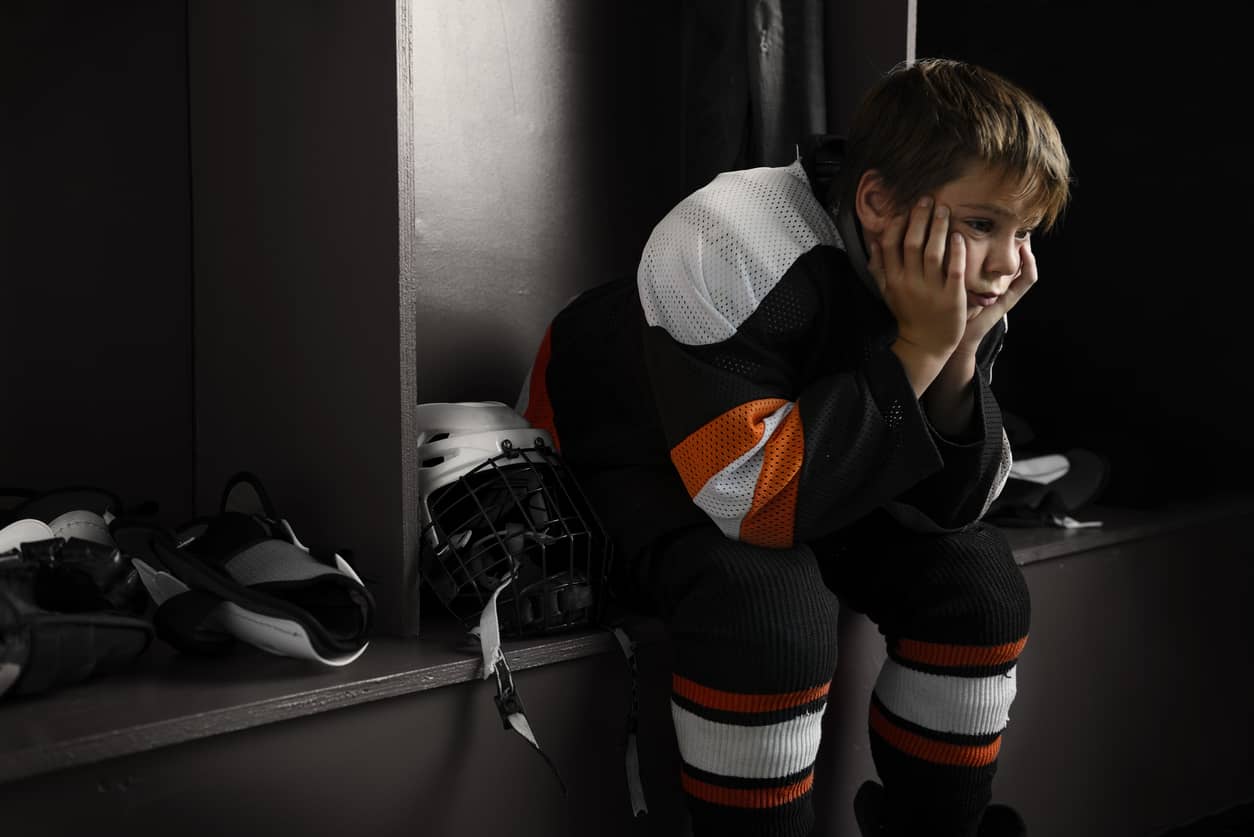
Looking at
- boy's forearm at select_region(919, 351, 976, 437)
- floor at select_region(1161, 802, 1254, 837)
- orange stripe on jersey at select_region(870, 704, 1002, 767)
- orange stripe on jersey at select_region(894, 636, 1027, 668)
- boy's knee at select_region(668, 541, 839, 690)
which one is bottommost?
floor at select_region(1161, 802, 1254, 837)

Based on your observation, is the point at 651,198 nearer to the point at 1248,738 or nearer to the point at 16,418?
the point at 16,418

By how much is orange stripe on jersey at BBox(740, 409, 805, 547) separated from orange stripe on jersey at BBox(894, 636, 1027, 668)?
20 centimetres

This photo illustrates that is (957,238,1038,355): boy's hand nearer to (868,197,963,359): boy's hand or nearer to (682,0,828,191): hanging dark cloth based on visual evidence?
(868,197,963,359): boy's hand

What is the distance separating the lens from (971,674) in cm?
108

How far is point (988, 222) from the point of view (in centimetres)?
101

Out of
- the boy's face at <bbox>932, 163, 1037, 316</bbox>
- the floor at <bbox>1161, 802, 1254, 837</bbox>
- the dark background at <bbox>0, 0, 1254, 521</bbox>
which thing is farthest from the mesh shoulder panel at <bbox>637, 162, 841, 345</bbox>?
the floor at <bbox>1161, 802, 1254, 837</bbox>

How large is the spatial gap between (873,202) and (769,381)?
18 cm

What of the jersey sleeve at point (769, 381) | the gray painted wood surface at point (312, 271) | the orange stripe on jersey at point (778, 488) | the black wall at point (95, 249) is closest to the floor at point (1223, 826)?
the jersey sleeve at point (769, 381)

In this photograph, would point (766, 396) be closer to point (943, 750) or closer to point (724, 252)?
point (724, 252)

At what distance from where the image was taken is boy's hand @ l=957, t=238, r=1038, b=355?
106 cm

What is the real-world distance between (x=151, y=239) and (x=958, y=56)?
1.29m

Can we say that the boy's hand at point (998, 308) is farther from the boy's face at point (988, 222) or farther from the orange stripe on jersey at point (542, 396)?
the orange stripe on jersey at point (542, 396)

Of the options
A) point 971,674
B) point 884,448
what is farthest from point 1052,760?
point 884,448

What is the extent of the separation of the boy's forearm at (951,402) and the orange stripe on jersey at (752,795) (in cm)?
34
